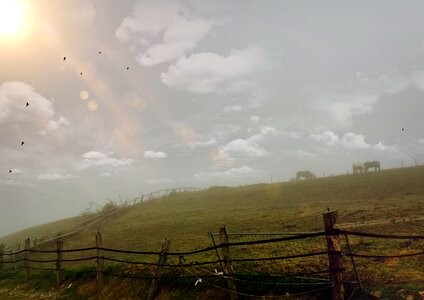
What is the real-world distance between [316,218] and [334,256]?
1607 cm

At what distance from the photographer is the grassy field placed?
38.2 feet

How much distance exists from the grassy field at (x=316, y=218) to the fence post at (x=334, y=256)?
1.05 meters

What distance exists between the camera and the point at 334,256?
8.58 meters

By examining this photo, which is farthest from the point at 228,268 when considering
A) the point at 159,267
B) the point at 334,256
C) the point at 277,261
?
the point at 334,256

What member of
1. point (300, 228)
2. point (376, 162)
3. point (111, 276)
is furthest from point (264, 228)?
point (376, 162)

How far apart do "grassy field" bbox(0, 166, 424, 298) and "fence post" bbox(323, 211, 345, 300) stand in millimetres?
1049

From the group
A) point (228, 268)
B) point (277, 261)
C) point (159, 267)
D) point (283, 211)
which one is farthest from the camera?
point (283, 211)

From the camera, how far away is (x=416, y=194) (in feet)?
91.8

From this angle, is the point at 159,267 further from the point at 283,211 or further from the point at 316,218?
the point at 283,211

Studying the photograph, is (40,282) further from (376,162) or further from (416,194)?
(376,162)

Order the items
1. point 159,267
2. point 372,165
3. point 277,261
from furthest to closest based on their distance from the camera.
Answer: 1. point 372,165
2. point 159,267
3. point 277,261

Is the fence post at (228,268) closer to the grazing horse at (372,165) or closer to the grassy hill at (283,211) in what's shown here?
the grassy hill at (283,211)

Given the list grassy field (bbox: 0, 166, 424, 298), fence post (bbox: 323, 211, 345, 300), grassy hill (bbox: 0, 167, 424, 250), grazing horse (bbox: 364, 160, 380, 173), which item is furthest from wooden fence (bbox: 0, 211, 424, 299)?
grazing horse (bbox: 364, 160, 380, 173)

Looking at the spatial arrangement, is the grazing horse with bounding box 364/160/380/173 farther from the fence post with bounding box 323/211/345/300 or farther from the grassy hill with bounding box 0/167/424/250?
the fence post with bounding box 323/211/345/300
